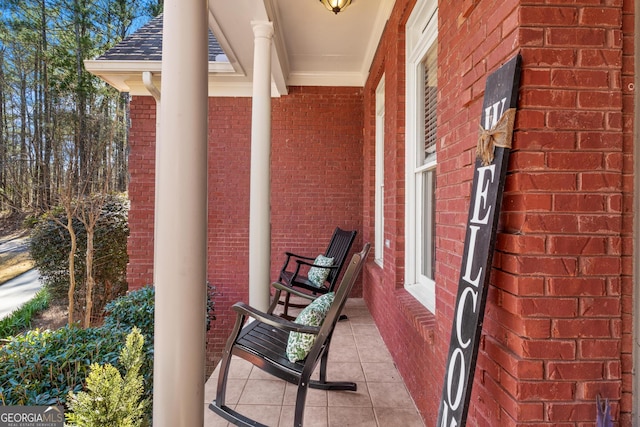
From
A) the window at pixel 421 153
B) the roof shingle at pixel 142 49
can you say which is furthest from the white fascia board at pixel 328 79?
the window at pixel 421 153

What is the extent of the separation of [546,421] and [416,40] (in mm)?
2389

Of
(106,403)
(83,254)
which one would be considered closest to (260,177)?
(106,403)

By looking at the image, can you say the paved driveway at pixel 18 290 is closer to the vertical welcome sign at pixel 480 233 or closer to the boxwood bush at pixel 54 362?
the boxwood bush at pixel 54 362

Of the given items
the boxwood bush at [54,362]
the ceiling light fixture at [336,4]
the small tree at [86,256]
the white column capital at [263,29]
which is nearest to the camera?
the boxwood bush at [54,362]

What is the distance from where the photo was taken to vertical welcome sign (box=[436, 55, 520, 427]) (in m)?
1.02

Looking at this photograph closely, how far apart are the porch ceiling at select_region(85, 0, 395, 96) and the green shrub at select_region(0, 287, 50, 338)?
3.51m

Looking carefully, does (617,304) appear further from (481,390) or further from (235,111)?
(235,111)

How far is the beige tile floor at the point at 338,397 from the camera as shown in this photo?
1902mm

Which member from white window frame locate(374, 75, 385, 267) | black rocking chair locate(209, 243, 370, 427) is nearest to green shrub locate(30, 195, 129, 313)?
white window frame locate(374, 75, 385, 267)

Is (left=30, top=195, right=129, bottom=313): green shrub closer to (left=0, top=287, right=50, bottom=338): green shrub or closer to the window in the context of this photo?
(left=0, top=287, right=50, bottom=338): green shrub

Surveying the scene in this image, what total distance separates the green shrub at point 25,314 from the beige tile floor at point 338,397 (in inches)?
183

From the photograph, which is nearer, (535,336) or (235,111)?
(535,336)

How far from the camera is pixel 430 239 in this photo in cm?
236

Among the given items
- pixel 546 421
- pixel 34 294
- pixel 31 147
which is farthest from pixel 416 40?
pixel 34 294
